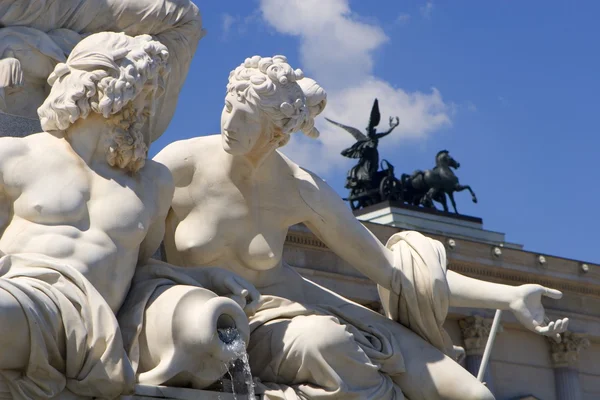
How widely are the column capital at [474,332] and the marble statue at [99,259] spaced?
2728 centimetres

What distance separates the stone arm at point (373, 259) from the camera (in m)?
6.46

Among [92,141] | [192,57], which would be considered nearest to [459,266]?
[192,57]

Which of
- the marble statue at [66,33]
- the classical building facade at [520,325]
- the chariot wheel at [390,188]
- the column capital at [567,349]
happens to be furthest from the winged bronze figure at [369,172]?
the marble statue at [66,33]

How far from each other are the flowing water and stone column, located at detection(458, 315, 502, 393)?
27469 millimetres

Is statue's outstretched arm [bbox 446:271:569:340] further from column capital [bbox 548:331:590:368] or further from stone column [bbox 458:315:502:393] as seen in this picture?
column capital [bbox 548:331:590:368]

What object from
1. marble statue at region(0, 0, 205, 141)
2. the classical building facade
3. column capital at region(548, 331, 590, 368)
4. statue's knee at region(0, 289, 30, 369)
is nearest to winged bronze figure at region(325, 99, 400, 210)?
the classical building facade

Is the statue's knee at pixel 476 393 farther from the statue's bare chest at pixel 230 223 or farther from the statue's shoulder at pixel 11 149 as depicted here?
the statue's shoulder at pixel 11 149

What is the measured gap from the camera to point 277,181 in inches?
251

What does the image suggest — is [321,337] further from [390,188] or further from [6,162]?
[390,188]

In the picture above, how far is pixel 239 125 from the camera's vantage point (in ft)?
20.1

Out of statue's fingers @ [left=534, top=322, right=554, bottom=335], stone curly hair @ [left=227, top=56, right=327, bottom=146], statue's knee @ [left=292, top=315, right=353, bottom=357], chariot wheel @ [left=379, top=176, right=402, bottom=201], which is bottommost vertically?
statue's knee @ [left=292, top=315, right=353, bottom=357]

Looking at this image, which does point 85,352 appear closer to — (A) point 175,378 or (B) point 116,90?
(A) point 175,378

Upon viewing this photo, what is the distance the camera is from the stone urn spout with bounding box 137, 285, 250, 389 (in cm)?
540

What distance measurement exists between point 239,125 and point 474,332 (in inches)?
1069
